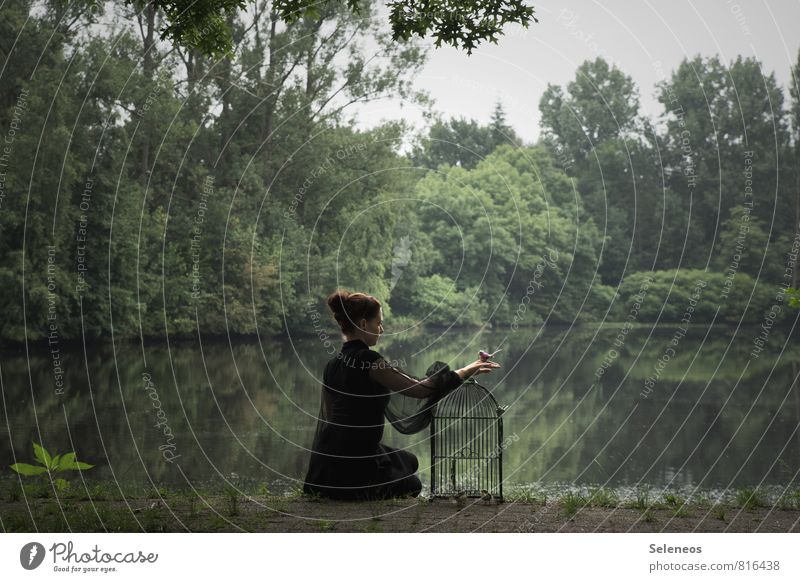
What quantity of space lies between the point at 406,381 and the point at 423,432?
7740 millimetres

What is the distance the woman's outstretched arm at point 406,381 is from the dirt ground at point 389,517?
74 cm

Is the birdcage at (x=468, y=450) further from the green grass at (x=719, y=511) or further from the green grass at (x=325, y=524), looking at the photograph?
the green grass at (x=719, y=511)

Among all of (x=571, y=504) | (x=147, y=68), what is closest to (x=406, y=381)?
(x=571, y=504)

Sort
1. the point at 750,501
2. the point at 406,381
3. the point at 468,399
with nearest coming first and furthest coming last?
the point at 406,381 → the point at 750,501 → the point at 468,399

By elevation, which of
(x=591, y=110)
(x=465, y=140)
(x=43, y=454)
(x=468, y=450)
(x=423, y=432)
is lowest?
(x=423, y=432)

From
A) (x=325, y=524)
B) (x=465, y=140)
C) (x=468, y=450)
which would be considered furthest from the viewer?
(x=465, y=140)

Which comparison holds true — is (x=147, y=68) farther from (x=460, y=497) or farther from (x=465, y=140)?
(x=460, y=497)

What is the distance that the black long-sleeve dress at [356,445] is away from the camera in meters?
6.20

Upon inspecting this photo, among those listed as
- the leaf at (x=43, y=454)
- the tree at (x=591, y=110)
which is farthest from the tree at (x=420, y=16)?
the tree at (x=591, y=110)

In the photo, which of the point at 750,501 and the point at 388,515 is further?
the point at 750,501

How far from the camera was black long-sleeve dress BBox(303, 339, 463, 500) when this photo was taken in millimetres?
6195

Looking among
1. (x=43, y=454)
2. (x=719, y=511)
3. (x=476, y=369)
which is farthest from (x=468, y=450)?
(x=43, y=454)

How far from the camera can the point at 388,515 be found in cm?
583

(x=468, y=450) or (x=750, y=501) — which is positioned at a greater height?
(x=750, y=501)
